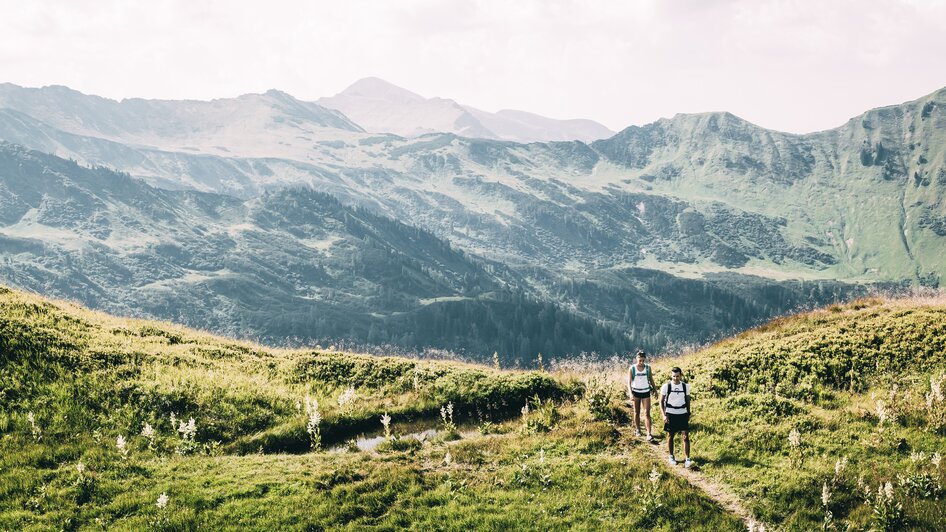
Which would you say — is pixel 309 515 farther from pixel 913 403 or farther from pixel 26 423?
pixel 913 403

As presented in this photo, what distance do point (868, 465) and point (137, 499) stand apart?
19.8m

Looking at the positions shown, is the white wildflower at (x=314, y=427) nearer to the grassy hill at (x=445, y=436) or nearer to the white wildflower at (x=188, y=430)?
the grassy hill at (x=445, y=436)

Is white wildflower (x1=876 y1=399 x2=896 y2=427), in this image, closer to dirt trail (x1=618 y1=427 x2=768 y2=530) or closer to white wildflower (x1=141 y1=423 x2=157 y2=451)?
dirt trail (x1=618 y1=427 x2=768 y2=530)

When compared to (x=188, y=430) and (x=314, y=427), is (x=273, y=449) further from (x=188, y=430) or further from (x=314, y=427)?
(x=188, y=430)

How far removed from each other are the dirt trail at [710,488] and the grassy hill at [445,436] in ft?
0.63

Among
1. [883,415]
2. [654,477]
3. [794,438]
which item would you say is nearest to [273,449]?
[654,477]

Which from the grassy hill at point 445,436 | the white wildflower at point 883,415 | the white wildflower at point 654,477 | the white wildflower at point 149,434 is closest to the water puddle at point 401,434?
the grassy hill at point 445,436

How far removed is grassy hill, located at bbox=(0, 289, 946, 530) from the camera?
14.4 metres

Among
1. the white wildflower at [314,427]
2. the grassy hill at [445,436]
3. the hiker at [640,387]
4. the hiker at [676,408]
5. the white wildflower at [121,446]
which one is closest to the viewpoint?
the grassy hill at [445,436]

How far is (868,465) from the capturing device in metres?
16.2

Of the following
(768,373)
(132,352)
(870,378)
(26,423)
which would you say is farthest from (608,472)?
(132,352)

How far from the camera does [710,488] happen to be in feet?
52.7

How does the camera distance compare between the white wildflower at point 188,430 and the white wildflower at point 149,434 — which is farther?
the white wildflower at point 188,430

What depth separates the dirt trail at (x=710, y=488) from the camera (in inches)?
578
